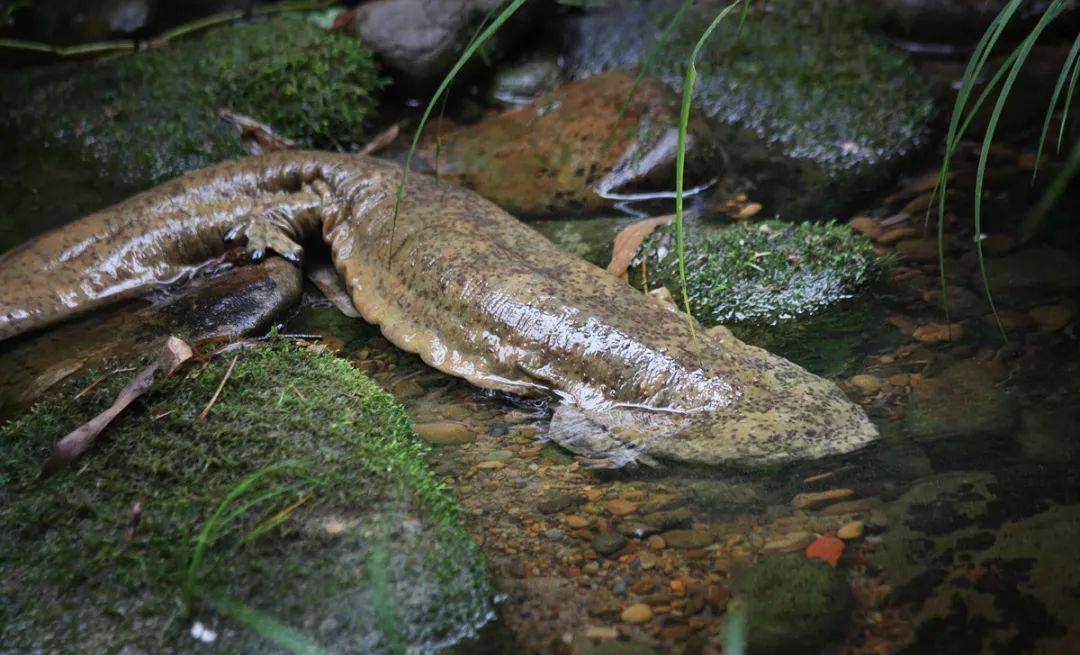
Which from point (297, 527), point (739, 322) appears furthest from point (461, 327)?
point (297, 527)

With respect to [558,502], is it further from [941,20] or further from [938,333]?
[941,20]

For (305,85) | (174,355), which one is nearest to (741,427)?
(174,355)

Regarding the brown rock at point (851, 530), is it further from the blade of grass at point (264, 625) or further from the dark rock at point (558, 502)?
the blade of grass at point (264, 625)

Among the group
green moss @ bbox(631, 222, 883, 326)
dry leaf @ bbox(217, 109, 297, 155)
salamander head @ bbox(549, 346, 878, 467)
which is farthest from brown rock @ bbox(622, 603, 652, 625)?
dry leaf @ bbox(217, 109, 297, 155)

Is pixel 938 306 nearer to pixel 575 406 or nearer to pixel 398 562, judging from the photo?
pixel 575 406

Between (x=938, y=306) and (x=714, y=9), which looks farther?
(x=714, y=9)

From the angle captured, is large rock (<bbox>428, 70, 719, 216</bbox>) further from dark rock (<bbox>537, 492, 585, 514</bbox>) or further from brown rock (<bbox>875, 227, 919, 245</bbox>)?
dark rock (<bbox>537, 492, 585, 514</bbox>)

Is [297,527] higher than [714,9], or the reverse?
[714,9]
